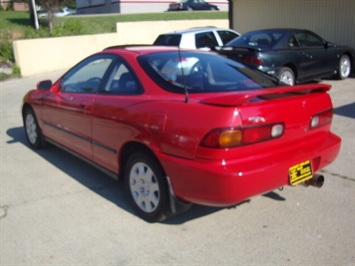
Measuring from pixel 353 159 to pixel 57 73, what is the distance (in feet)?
43.1

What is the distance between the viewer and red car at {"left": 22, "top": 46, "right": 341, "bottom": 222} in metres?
3.26

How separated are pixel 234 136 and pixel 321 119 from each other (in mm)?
1123

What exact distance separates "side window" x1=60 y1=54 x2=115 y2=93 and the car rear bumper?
145cm

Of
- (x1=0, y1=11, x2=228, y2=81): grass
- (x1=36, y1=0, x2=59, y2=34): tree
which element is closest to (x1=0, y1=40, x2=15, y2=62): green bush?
(x1=0, y1=11, x2=228, y2=81): grass

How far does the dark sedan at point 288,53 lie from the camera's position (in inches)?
357

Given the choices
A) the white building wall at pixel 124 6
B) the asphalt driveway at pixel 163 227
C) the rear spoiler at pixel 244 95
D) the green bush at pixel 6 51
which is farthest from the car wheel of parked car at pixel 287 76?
the white building wall at pixel 124 6

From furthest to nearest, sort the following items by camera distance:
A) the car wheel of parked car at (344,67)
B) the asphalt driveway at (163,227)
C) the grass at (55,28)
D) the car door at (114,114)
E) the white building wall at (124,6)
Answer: the white building wall at (124,6)
the grass at (55,28)
the car wheel of parked car at (344,67)
the car door at (114,114)
the asphalt driveway at (163,227)

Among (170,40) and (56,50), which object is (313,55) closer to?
(170,40)

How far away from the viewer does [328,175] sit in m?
5.00

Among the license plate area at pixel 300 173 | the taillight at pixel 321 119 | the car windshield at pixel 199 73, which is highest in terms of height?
the car windshield at pixel 199 73

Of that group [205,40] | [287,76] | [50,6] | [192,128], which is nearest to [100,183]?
[192,128]

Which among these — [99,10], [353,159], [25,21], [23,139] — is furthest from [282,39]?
[99,10]

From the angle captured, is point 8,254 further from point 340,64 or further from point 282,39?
point 340,64

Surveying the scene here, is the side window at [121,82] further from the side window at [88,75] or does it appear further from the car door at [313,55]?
the car door at [313,55]
